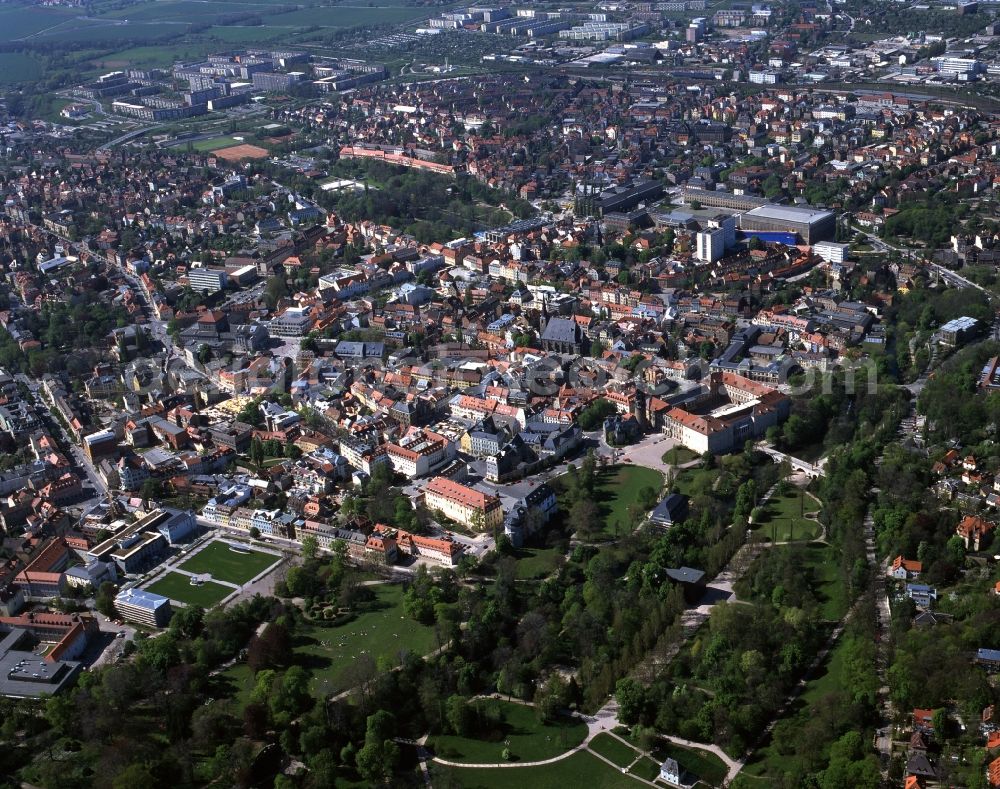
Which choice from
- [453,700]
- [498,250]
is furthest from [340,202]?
[453,700]

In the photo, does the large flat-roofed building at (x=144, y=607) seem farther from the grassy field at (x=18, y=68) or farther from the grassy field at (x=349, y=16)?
the grassy field at (x=349, y=16)

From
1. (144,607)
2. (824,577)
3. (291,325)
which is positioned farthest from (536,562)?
(291,325)

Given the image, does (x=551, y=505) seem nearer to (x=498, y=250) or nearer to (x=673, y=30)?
(x=498, y=250)

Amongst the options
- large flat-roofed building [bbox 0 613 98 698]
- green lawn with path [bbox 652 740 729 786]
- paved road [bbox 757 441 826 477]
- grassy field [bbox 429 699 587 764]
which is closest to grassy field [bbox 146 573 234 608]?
large flat-roofed building [bbox 0 613 98 698]

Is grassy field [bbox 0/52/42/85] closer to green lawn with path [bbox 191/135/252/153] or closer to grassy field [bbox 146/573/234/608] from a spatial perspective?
green lawn with path [bbox 191/135/252/153]

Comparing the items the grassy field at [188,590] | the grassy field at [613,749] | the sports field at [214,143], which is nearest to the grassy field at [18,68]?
the sports field at [214,143]

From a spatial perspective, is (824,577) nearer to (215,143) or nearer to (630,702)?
(630,702)
